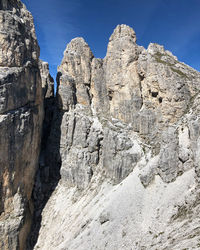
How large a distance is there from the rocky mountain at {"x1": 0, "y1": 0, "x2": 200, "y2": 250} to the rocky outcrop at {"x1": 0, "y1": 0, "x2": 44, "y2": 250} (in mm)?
188

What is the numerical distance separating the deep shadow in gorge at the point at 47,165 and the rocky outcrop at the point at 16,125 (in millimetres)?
1844

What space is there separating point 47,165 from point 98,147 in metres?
14.6

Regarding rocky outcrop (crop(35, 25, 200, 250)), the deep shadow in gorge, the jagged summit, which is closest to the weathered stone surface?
the jagged summit

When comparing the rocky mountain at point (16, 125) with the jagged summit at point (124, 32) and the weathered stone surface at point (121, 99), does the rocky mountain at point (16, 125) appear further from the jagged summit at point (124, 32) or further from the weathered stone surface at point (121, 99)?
the jagged summit at point (124, 32)

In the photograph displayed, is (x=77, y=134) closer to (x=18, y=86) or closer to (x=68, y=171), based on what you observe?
(x=68, y=171)

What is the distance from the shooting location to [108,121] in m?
46.7

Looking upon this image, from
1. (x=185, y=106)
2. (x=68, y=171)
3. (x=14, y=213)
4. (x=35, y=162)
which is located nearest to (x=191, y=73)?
(x=185, y=106)

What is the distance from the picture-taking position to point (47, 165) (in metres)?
47.2

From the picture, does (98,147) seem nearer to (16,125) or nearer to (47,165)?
(47,165)

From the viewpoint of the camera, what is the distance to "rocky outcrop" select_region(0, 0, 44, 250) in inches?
1302

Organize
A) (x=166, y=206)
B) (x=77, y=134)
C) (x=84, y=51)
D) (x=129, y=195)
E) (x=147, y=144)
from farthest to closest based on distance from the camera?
1. (x=84, y=51)
2. (x=77, y=134)
3. (x=147, y=144)
4. (x=129, y=195)
5. (x=166, y=206)

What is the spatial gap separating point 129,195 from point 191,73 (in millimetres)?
32490

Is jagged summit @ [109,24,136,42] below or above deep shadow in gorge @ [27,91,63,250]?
above

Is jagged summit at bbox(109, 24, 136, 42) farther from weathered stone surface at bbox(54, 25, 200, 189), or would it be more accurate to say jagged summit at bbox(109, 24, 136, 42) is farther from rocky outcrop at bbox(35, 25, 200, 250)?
rocky outcrop at bbox(35, 25, 200, 250)
